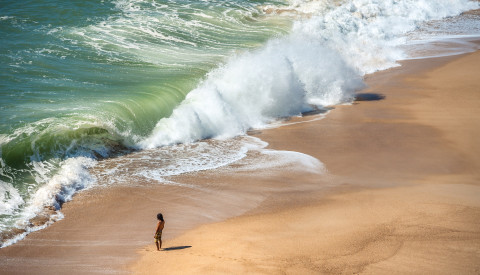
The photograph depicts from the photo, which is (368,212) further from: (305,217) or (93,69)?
(93,69)

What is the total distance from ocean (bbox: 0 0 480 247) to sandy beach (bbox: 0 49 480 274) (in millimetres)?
531

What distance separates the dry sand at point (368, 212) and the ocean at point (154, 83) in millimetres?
1083

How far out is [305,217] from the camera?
7.91 m

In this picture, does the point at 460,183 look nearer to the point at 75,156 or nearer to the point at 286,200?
the point at 286,200

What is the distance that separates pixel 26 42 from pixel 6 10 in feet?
11.2

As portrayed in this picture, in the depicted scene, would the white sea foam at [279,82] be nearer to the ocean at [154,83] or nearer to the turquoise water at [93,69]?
the ocean at [154,83]

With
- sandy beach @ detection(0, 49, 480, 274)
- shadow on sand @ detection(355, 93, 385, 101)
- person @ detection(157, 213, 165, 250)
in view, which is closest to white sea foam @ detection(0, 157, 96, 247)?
sandy beach @ detection(0, 49, 480, 274)

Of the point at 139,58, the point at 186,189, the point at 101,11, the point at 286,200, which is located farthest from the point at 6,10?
the point at 286,200

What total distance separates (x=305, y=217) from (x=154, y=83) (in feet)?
22.5

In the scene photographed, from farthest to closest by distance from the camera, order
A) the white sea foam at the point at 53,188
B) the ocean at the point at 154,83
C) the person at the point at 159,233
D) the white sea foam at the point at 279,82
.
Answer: the white sea foam at the point at 279,82, the ocean at the point at 154,83, the white sea foam at the point at 53,188, the person at the point at 159,233

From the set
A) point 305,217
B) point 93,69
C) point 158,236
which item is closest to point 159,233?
point 158,236

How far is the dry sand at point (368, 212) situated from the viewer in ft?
21.7

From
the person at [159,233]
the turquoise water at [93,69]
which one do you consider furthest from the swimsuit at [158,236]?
the turquoise water at [93,69]

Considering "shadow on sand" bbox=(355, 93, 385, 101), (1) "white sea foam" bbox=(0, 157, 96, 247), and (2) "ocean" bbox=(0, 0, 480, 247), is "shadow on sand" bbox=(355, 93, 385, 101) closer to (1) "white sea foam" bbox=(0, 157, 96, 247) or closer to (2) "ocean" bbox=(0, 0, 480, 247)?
(2) "ocean" bbox=(0, 0, 480, 247)
